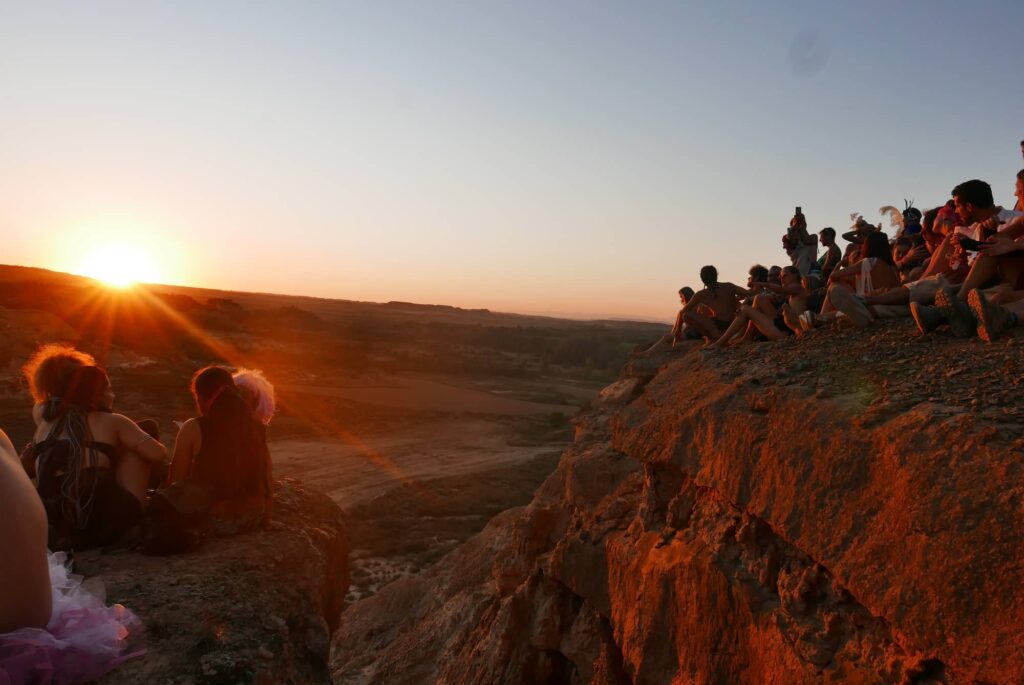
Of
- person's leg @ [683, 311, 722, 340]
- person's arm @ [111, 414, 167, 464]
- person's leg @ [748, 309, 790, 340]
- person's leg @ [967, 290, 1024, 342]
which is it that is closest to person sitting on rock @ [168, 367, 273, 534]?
person's arm @ [111, 414, 167, 464]

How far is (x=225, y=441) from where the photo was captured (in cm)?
422

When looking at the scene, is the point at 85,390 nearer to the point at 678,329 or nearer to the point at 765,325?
the point at 765,325

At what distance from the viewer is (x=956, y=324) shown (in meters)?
3.70

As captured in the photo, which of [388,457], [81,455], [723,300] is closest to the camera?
[81,455]

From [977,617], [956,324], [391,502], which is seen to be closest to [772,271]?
[956,324]

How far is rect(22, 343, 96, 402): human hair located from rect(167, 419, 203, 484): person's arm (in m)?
0.68

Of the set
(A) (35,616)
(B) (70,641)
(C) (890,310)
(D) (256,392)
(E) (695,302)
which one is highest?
(E) (695,302)

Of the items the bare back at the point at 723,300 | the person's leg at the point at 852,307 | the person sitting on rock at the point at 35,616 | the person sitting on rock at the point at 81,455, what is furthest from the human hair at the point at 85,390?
the bare back at the point at 723,300

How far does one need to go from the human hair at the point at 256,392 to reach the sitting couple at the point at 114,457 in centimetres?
13

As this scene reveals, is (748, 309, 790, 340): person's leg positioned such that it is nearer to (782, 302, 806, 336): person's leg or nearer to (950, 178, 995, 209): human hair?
(782, 302, 806, 336): person's leg

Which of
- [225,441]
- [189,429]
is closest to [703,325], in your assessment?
[225,441]

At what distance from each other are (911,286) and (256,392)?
456 centimetres

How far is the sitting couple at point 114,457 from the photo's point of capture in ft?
12.8

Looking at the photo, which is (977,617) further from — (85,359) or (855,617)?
(85,359)
